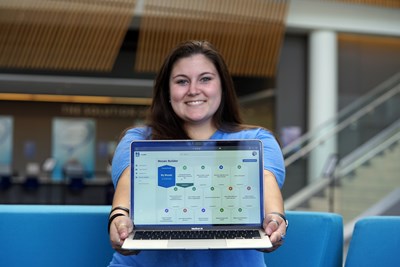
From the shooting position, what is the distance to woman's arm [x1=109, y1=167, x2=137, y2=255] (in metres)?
1.60

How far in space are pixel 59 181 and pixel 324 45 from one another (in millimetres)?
7260

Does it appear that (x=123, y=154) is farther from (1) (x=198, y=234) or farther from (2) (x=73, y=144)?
(2) (x=73, y=144)

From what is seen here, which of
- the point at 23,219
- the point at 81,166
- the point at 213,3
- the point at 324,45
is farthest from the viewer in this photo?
the point at 81,166

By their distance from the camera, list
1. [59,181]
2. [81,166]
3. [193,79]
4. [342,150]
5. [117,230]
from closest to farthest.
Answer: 1. [117,230]
2. [193,79]
3. [342,150]
4. [59,181]
5. [81,166]

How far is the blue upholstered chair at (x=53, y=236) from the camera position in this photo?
226 cm

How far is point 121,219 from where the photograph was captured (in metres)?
1.66

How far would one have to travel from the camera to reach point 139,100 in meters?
14.8

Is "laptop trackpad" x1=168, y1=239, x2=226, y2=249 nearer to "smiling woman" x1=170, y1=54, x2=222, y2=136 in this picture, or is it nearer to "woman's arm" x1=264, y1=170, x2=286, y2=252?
"woman's arm" x1=264, y1=170, x2=286, y2=252

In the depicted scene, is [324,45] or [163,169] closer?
[163,169]

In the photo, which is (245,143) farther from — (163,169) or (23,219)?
(23,219)

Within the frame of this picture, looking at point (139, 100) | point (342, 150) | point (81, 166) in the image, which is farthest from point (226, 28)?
point (81, 166)

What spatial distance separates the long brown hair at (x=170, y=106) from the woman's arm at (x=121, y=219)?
250 millimetres

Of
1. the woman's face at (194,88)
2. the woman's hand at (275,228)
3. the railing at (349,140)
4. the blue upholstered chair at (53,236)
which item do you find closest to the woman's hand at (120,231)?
the woman's hand at (275,228)

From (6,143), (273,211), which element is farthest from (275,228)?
(6,143)
